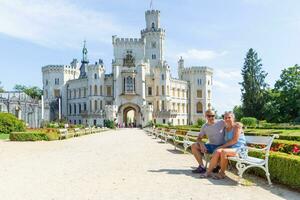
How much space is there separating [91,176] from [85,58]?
94.6 metres

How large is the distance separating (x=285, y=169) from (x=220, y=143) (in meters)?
2.53

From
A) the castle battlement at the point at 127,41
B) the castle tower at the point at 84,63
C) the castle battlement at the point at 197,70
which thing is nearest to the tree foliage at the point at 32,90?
the castle tower at the point at 84,63

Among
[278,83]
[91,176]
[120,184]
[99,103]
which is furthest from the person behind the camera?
[99,103]

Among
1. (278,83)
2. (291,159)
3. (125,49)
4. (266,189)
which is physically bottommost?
(266,189)

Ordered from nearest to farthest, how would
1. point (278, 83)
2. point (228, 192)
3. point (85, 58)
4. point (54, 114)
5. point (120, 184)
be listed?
1. point (228, 192)
2. point (120, 184)
3. point (278, 83)
4. point (54, 114)
5. point (85, 58)

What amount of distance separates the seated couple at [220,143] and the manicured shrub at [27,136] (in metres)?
17.9

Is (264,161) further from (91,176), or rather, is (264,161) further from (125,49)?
(125,49)

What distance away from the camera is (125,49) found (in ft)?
282

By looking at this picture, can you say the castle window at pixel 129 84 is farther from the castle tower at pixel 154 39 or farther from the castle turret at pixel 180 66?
the castle turret at pixel 180 66

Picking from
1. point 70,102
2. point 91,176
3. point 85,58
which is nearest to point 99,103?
point 70,102

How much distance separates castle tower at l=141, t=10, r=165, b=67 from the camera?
282 ft

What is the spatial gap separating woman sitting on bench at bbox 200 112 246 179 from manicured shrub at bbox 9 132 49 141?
18798 mm

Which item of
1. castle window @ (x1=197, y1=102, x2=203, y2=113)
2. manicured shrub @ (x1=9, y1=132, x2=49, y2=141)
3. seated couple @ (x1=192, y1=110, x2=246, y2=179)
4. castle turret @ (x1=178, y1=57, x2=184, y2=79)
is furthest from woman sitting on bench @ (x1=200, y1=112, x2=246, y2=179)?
castle turret @ (x1=178, y1=57, x2=184, y2=79)

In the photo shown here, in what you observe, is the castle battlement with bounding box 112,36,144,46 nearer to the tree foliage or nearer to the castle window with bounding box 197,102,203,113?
the castle window with bounding box 197,102,203,113
